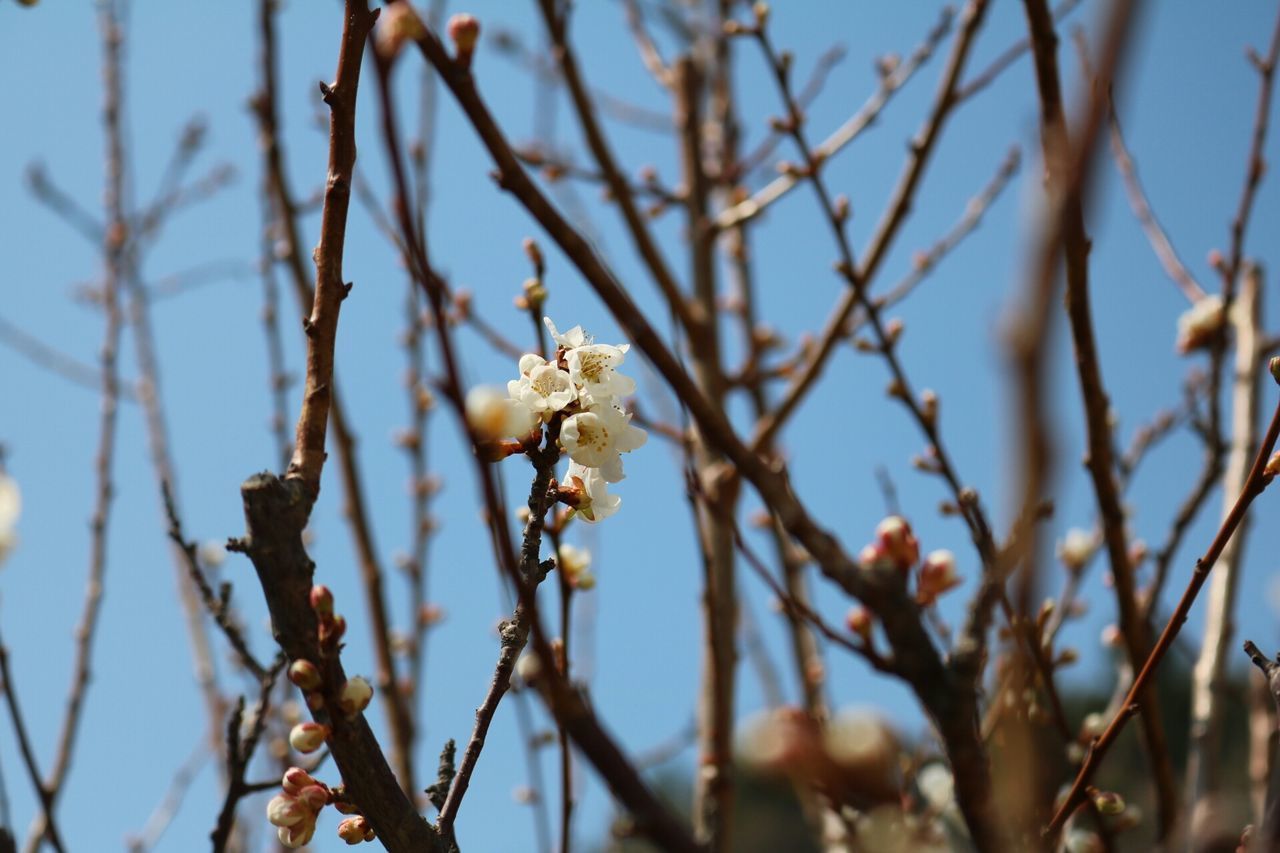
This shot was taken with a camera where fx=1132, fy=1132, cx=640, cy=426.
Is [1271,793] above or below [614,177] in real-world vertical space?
below

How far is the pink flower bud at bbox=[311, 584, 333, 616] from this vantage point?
893mm

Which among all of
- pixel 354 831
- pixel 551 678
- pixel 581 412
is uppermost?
pixel 581 412

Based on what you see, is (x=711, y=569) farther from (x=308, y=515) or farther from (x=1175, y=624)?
(x=308, y=515)

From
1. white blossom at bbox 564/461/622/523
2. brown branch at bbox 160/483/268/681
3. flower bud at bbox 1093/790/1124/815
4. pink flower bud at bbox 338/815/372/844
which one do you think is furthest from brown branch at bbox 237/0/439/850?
flower bud at bbox 1093/790/1124/815

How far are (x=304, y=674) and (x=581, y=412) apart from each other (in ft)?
1.42

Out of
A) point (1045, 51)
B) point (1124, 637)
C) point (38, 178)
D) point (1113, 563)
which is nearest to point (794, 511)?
point (1045, 51)

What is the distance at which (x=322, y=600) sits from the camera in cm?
90

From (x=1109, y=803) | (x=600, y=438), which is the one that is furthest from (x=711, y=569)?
(x=600, y=438)

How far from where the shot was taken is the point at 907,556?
1062mm

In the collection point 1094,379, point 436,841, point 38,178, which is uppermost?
point 38,178

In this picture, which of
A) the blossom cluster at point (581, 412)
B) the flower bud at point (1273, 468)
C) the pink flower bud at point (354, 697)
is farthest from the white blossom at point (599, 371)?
the flower bud at point (1273, 468)

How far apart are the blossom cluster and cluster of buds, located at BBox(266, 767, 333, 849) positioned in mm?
373

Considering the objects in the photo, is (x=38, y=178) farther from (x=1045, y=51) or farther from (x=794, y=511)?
(x=794, y=511)

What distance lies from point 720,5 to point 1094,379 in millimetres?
2414
